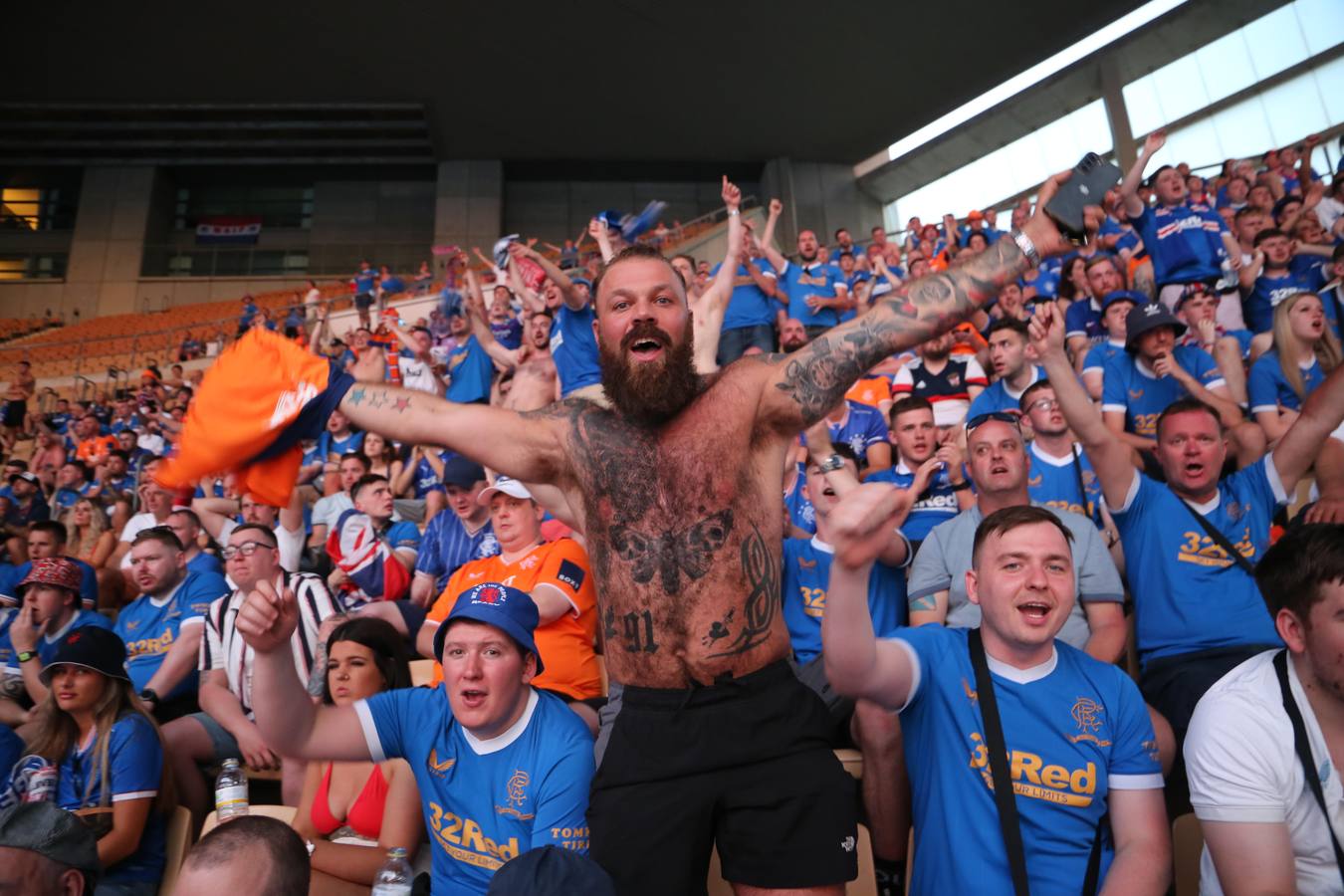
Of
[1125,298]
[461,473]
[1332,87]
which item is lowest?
[461,473]

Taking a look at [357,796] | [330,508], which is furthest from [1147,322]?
[330,508]

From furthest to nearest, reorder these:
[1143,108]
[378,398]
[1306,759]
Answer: [1143,108] → [378,398] → [1306,759]

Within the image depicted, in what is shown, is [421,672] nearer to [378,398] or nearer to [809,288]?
[378,398]

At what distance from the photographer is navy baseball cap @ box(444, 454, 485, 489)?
6.05 meters

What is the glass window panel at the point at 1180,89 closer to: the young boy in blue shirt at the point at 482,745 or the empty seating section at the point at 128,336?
the empty seating section at the point at 128,336

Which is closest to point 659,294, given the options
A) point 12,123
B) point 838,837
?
point 838,837

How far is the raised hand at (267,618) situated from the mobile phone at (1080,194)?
243 centimetres

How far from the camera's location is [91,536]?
8781mm

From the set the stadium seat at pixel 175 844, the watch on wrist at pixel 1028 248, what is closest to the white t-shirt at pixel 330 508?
the stadium seat at pixel 175 844

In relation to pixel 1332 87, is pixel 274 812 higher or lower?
Result: lower

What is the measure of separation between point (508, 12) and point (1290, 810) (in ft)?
69.4

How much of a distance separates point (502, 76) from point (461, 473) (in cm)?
1886

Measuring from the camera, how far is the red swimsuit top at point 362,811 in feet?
12.0

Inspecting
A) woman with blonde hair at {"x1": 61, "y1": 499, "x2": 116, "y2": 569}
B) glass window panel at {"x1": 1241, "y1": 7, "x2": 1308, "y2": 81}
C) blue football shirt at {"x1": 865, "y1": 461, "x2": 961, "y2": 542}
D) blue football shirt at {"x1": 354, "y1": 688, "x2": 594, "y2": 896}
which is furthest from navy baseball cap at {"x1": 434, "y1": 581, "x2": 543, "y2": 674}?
glass window panel at {"x1": 1241, "y1": 7, "x2": 1308, "y2": 81}
